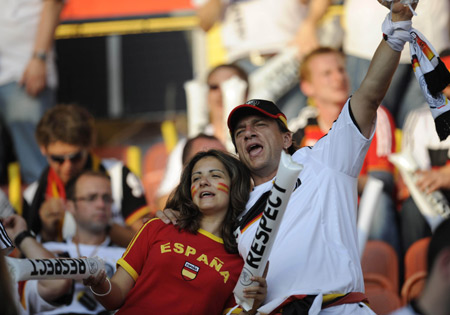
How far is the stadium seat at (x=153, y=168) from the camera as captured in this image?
645cm

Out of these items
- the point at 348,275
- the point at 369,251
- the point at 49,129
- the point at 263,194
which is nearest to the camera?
the point at 348,275

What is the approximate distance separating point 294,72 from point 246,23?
26.8 inches

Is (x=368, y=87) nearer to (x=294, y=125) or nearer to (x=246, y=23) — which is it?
(x=294, y=125)

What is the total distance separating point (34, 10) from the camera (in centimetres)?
696

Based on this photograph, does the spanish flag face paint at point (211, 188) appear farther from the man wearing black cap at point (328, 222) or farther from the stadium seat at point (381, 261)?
the stadium seat at point (381, 261)

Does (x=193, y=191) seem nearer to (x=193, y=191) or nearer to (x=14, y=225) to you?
(x=193, y=191)

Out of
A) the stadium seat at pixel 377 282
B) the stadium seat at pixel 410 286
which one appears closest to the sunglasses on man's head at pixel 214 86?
the stadium seat at pixel 377 282

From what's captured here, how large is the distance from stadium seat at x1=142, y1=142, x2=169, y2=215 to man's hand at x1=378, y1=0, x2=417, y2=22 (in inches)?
144

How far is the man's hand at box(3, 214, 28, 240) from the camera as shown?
4043 mm

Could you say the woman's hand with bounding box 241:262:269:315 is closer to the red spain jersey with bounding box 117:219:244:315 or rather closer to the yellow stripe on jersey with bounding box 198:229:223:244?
the red spain jersey with bounding box 117:219:244:315

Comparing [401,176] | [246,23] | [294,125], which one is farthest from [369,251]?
[246,23]

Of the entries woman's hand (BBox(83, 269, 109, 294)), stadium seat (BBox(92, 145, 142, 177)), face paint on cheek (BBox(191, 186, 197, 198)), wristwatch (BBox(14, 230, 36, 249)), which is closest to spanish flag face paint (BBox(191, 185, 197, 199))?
face paint on cheek (BBox(191, 186, 197, 198))

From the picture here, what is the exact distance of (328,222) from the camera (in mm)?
3105

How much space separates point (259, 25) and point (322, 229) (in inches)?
147
